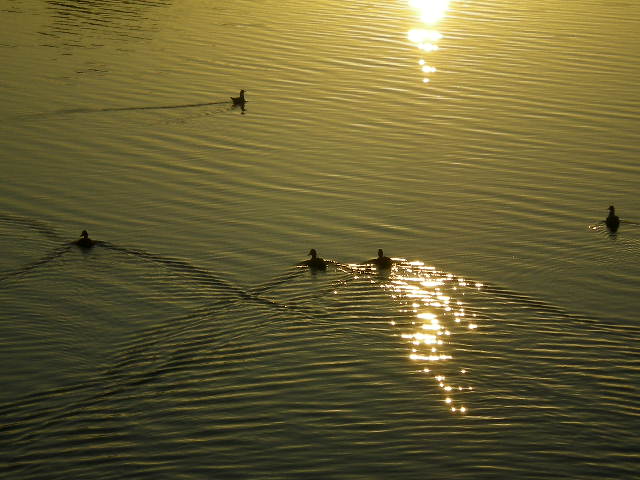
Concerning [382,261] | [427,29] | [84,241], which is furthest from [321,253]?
[427,29]

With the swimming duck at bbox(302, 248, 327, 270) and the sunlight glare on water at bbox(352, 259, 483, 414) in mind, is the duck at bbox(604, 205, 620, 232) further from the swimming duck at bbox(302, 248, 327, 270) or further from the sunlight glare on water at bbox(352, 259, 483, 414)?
the swimming duck at bbox(302, 248, 327, 270)

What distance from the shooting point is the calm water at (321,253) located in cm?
1875

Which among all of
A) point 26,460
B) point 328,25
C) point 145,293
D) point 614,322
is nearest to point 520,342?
point 614,322

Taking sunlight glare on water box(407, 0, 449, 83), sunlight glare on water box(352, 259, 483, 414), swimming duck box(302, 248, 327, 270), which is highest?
sunlight glare on water box(407, 0, 449, 83)

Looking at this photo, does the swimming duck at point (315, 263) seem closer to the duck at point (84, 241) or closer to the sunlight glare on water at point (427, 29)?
the duck at point (84, 241)

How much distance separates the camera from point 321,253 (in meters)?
25.9

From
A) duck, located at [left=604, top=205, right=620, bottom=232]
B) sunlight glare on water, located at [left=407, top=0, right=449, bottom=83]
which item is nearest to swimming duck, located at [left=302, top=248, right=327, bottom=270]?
duck, located at [left=604, top=205, right=620, bottom=232]

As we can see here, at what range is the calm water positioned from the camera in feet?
61.5

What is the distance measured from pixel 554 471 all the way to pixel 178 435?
655 centimetres

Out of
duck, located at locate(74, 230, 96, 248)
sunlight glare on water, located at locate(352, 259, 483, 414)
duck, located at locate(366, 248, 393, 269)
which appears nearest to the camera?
sunlight glare on water, located at locate(352, 259, 483, 414)

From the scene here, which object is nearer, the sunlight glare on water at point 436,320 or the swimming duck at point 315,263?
the sunlight glare on water at point 436,320

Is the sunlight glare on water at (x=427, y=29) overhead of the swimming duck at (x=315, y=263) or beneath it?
overhead

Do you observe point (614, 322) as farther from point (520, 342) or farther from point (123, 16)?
point (123, 16)

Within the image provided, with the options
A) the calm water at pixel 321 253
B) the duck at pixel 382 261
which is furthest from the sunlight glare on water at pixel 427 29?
the duck at pixel 382 261
